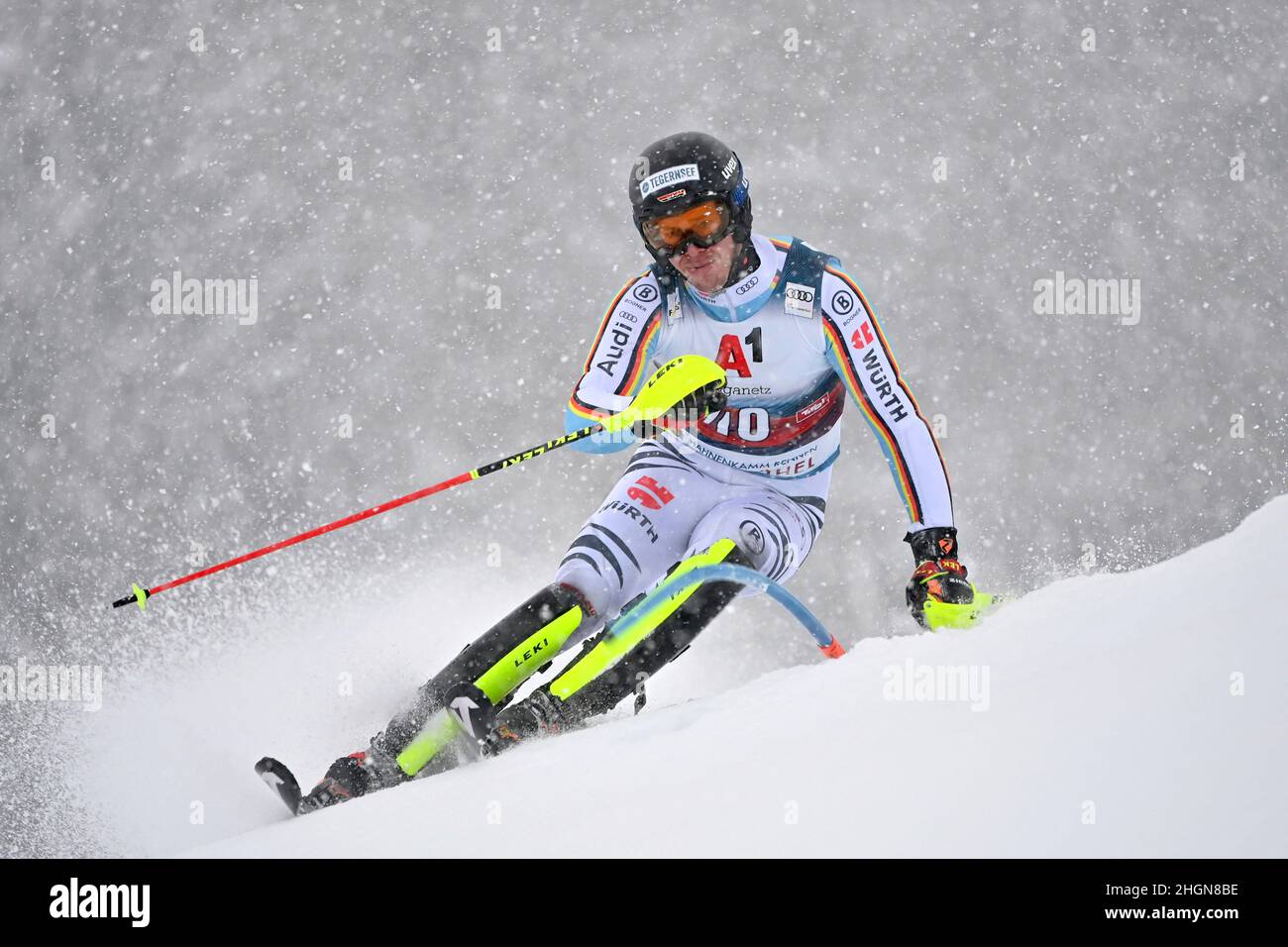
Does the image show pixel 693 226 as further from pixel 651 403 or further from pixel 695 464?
pixel 695 464

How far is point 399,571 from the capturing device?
8.33 metres

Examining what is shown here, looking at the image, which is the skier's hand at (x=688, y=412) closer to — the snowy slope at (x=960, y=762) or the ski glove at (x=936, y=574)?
the ski glove at (x=936, y=574)

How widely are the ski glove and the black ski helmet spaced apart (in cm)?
138

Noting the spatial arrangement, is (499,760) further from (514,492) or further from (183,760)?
(514,492)

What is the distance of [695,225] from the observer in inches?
177

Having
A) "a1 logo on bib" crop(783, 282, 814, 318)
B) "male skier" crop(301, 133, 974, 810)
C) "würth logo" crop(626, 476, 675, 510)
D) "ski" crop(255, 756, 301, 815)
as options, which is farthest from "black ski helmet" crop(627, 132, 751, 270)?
"ski" crop(255, 756, 301, 815)

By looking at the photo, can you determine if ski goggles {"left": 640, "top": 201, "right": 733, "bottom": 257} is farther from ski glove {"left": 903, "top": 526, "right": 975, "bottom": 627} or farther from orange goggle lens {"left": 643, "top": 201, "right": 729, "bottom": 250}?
ski glove {"left": 903, "top": 526, "right": 975, "bottom": 627}

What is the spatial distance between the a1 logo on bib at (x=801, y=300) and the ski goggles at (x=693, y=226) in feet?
1.23

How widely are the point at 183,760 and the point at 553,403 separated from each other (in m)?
19.2

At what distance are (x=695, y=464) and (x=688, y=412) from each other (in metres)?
0.68

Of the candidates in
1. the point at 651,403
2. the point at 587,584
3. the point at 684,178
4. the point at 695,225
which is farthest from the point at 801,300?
the point at 587,584
